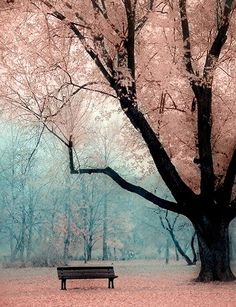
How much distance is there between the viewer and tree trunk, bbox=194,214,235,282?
1955 centimetres

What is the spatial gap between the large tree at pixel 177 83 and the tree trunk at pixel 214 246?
1.5 inches

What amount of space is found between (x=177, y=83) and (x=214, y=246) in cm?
637

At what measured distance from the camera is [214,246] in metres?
19.6

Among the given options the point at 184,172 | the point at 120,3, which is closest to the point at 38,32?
the point at 120,3

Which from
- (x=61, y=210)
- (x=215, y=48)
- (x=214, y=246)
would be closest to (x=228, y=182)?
(x=214, y=246)

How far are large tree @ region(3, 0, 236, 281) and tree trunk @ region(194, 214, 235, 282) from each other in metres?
0.04

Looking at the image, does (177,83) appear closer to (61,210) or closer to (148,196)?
(148,196)

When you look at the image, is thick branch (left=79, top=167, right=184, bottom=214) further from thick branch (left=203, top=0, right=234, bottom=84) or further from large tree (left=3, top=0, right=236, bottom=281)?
thick branch (left=203, top=0, right=234, bottom=84)

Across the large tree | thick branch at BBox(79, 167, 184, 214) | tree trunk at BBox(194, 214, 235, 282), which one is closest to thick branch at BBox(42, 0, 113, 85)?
the large tree

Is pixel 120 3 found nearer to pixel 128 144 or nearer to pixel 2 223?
pixel 128 144

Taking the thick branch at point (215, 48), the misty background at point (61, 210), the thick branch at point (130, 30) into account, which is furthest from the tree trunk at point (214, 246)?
the misty background at point (61, 210)

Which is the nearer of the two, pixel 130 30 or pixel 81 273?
pixel 130 30

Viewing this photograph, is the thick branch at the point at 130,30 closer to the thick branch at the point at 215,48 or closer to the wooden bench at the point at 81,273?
the thick branch at the point at 215,48

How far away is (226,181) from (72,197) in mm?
43223
